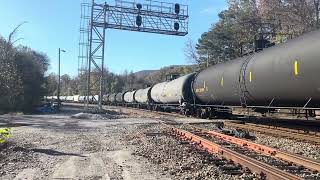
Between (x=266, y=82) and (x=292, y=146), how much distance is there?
4.66 metres

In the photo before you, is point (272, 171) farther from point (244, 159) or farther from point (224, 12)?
point (224, 12)

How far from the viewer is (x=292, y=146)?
14.1 metres

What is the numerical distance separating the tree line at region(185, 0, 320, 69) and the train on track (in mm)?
19334

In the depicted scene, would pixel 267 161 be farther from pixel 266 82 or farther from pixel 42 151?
pixel 266 82

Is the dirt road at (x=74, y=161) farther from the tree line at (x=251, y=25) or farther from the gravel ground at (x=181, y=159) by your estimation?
the tree line at (x=251, y=25)

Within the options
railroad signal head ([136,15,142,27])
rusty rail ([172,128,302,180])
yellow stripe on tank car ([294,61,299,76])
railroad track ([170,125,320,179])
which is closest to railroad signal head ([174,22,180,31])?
railroad signal head ([136,15,142,27])

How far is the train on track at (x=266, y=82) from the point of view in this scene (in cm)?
1516

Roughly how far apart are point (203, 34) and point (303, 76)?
6925cm

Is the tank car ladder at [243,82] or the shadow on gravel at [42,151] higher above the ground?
the tank car ladder at [243,82]

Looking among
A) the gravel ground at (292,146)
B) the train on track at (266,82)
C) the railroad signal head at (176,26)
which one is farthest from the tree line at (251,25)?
Result: the gravel ground at (292,146)

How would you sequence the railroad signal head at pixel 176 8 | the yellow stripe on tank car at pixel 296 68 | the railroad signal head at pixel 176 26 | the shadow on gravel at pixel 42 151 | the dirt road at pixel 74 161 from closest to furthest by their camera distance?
the dirt road at pixel 74 161 → the shadow on gravel at pixel 42 151 → the yellow stripe on tank car at pixel 296 68 → the railroad signal head at pixel 176 8 → the railroad signal head at pixel 176 26

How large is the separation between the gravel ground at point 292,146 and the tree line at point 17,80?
3152cm

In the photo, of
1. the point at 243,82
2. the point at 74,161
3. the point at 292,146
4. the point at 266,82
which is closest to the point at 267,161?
the point at 292,146

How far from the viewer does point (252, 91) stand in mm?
20047
